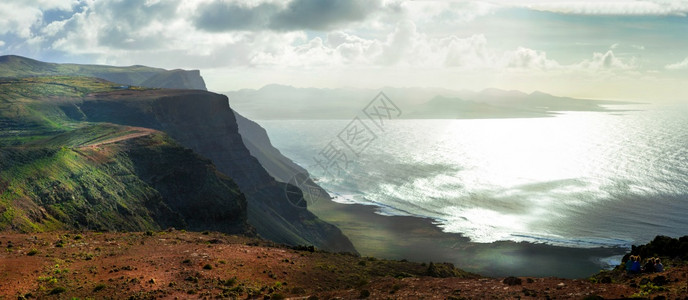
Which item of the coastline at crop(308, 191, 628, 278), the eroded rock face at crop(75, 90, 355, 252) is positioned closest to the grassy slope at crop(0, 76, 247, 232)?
the eroded rock face at crop(75, 90, 355, 252)

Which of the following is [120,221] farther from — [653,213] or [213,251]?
[653,213]

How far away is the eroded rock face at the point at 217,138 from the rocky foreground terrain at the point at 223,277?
211ft

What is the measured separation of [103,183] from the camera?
6412 centimetres

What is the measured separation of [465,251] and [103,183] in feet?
265

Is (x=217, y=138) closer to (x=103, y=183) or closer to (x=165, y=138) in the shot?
(x=165, y=138)

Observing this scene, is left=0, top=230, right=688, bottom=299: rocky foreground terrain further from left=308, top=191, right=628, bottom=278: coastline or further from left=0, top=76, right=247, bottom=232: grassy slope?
left=308, top=191, right=628, bottom=278: coastline

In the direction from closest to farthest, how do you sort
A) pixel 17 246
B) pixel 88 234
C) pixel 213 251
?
pixel 17 246 → pixel 213 251 → pixel 88 234

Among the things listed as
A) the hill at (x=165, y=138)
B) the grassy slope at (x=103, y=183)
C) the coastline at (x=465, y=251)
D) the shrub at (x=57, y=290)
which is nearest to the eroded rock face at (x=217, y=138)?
the hill at (x=165, y=138)

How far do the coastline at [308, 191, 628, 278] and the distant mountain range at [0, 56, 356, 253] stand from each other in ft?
38.0

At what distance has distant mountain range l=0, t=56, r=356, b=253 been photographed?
5594 centimetres

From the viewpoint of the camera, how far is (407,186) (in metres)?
190

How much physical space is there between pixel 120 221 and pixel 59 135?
148 feet

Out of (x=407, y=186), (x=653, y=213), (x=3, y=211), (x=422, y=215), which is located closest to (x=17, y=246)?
(x=3, y=211)

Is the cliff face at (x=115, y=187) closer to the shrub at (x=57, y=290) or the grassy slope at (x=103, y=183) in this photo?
the grassy slope at (x=103, y=183)
